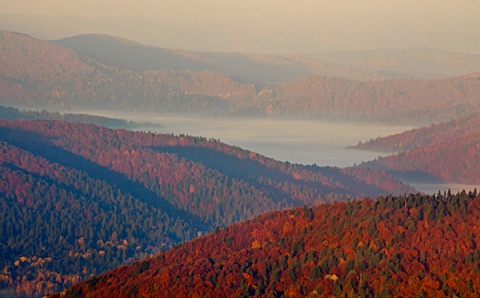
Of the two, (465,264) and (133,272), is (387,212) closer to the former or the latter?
(465,264)

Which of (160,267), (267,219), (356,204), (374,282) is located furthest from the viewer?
(267,219)

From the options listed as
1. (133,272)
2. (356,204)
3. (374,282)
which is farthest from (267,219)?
(374,282)

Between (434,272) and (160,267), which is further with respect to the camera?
(160,267)

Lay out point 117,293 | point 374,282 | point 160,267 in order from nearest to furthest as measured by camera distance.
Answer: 1. point 374,282
2. point 117,293
3. point 160,267

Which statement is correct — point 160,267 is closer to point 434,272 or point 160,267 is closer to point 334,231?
point 334,231

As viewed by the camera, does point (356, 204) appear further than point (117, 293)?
Yes

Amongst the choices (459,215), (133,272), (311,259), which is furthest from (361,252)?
(133,272)

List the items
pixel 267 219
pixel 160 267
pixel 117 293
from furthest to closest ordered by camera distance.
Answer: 1. pixel 267 219
2. pixel 160 267
3. pixel 117 293
